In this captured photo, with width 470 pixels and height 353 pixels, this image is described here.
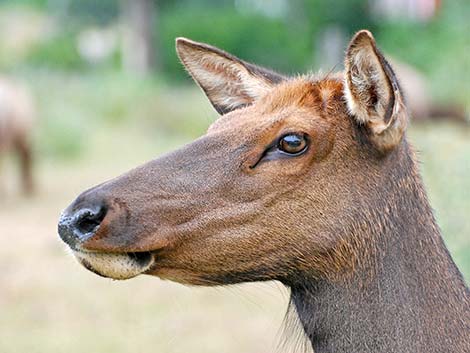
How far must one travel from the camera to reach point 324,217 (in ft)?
12.6

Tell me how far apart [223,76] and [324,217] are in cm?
91

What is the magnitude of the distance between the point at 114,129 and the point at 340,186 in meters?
18.3

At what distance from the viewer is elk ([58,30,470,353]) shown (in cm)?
376

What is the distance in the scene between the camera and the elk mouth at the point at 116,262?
360 cm

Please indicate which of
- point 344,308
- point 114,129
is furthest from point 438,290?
point 114,129

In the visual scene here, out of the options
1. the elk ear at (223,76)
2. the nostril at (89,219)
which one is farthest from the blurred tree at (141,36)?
the nostril at (89,219)

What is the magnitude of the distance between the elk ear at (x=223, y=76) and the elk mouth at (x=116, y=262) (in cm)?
99

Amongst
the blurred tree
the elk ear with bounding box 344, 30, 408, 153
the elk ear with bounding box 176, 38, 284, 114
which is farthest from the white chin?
the blurred tree

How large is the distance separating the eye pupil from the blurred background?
2.47ft

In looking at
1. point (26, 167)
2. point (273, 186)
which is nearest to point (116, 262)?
point (273, 186)

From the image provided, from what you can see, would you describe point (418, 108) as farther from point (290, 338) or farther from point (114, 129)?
point (290, 338)

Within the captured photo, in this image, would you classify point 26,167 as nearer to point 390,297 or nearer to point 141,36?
point 390,297

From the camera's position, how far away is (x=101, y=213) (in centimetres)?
354

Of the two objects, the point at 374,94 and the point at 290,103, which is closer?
the point at 374,94
